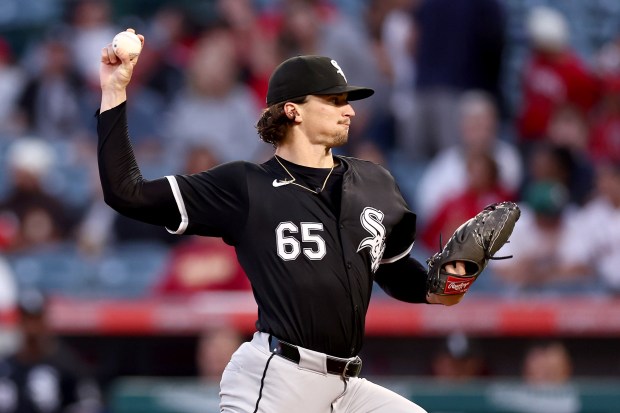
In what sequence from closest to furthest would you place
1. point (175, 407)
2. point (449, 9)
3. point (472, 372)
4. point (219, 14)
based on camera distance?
point (175, 407) → point (472, 372) → point (449, 9) → point (219, 14)

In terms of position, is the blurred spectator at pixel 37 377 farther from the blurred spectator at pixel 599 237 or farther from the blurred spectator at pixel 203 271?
the blurred spectator at pixel 599 237

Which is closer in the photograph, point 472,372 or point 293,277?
point 293,277

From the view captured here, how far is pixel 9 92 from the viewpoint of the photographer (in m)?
10.2

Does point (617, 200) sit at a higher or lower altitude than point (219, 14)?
lower

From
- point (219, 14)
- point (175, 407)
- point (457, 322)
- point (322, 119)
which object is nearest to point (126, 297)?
point (175, 407)

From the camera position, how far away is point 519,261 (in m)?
7.89

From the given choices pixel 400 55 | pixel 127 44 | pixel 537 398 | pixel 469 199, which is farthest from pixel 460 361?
pixel 127 44

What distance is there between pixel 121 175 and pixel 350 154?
17.5 ft

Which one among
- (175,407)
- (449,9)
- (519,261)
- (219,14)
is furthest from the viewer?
(219,14)

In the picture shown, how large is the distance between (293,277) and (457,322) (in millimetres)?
3555

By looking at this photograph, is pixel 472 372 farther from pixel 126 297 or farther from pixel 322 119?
pixel 322 119

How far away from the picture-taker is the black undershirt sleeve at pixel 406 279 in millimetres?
4223

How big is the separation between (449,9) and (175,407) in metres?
4.15

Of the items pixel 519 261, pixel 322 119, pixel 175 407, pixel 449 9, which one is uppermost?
pixel 449 9
